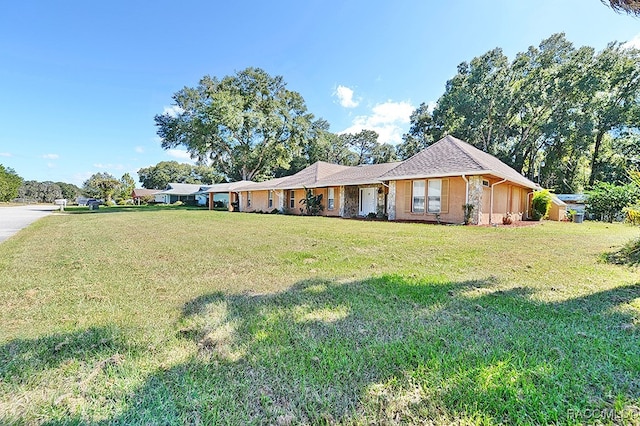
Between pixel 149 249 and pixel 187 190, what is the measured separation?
49.8 meters

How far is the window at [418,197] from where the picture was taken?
568 inches

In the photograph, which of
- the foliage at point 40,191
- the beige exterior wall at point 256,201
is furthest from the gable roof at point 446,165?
the foliage at point 40,191

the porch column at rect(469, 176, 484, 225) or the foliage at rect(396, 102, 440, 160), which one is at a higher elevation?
the foliage at rect(396, 102, 440, 160)

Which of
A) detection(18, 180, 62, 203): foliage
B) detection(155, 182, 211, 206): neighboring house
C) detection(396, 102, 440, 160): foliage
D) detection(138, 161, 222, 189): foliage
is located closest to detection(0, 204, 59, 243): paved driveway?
detection(155, 182, 211, 206): neighboring house

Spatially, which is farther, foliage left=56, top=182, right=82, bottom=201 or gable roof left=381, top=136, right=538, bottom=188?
foliage left=56, top=182, right=82, bottom=201

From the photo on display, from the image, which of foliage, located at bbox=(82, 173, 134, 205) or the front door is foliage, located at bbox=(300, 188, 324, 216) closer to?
the front door

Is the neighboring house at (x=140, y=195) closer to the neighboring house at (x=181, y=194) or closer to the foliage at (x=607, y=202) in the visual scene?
the neighboring house at (x=181, y=194)

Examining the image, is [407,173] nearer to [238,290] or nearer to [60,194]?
[238,290]

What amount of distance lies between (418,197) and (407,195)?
0.60 meters

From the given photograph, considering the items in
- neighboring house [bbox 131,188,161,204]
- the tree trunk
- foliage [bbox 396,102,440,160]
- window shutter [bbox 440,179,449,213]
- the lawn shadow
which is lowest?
the lawn shadow

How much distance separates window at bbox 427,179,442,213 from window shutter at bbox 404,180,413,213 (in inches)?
38.9

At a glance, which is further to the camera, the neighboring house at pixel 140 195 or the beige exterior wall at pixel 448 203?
the neighboring house at pixel 140 195

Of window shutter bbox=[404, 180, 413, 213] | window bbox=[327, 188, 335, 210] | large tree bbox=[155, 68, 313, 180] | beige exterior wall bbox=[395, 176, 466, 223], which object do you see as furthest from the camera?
large tree bbox=[155, 68, 313, 180]

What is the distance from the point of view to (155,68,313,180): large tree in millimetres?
30328
